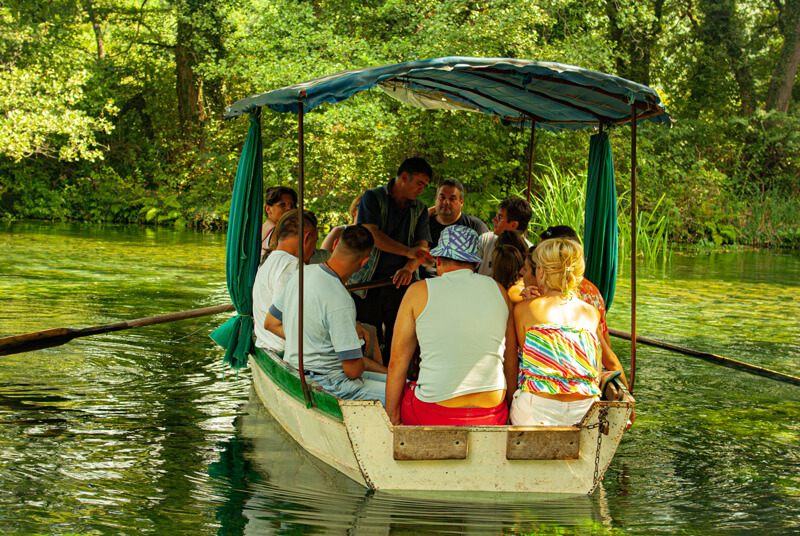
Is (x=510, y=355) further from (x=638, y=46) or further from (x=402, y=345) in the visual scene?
(x=638, y=46)

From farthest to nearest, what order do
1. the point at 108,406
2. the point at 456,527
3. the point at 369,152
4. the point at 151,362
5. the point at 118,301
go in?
the point at 369,152 < the point at 118,301 < the point at 151,362 < the point at 108,406 < the point at 456,527

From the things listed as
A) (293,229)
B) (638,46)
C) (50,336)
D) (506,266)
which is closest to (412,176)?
(293,229)

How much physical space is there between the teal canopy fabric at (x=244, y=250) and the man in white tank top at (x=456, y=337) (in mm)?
2581

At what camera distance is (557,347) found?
155 inches

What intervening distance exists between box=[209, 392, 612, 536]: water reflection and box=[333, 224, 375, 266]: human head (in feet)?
4.17

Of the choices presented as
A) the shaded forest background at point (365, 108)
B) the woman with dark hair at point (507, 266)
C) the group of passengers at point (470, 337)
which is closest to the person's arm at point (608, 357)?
the group of passengers at point (470, 337)

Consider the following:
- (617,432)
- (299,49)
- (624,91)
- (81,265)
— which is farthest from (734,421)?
(299,49)

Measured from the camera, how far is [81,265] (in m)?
14.6

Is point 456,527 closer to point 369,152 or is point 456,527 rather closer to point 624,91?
point 624,91

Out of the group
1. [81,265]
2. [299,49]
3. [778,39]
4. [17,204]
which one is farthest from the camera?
[778,39]

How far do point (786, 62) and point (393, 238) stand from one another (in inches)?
854

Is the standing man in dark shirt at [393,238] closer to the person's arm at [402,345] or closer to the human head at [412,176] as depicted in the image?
the human head at [412,176]

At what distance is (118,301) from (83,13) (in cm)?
1881

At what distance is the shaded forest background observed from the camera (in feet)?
63.7
